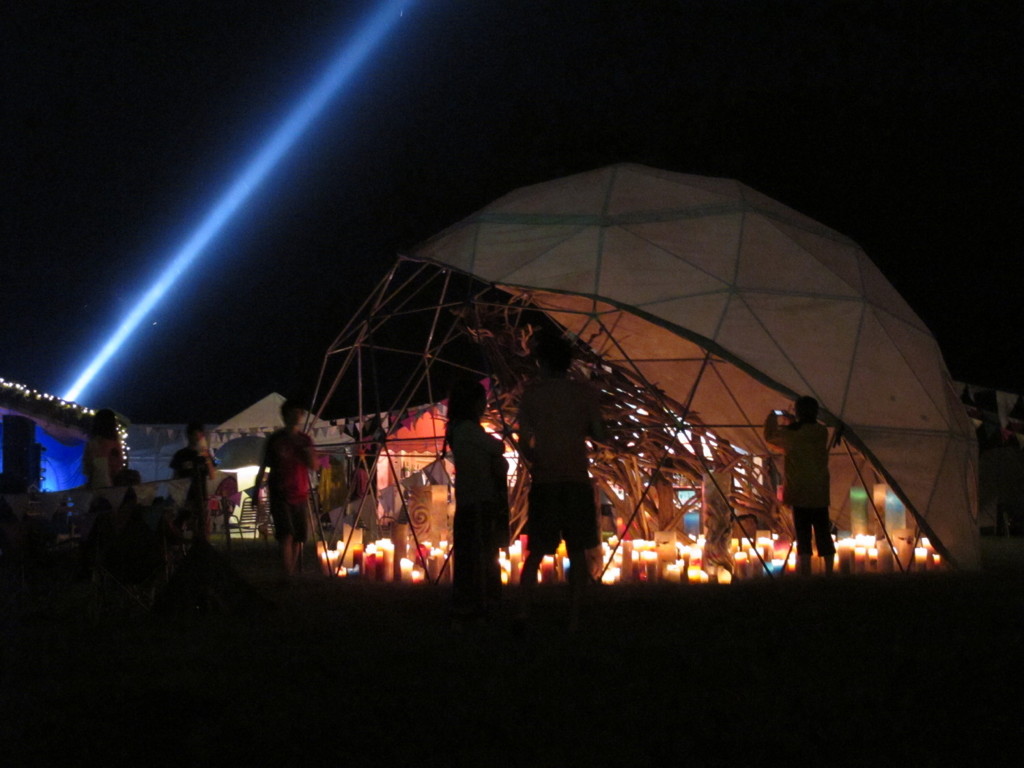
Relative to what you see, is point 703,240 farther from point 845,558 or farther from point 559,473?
point 559,473

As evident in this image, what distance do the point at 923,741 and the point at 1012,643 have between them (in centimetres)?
171

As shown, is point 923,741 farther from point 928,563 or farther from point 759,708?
point 928,563

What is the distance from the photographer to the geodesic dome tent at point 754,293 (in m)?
8.82

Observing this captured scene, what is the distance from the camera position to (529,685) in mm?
4152

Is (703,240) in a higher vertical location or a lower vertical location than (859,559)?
higher

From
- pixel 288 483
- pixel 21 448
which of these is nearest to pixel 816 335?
pixel 288 483

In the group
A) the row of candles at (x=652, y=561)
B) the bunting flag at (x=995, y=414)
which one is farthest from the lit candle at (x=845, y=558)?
the bunting flag at (x=995, y=414)

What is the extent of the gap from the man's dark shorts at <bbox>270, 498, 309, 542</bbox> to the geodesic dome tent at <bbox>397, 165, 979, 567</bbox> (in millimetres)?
2346

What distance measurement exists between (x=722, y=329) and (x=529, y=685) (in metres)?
5.10

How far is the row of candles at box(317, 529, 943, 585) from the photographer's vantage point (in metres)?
8.87

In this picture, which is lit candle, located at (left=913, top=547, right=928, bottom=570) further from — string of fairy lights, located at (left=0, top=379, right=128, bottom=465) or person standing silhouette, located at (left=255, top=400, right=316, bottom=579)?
string of fairy lights, located at (left=0, top=379, right=128, bottom=465)

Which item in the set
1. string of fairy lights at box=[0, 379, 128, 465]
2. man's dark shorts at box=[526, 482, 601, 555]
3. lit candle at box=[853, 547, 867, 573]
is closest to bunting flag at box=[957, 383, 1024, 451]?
lit candle at box=[853, 547, 867, 573]

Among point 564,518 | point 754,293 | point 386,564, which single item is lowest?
point 386,564

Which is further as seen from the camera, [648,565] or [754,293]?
[754,293]
